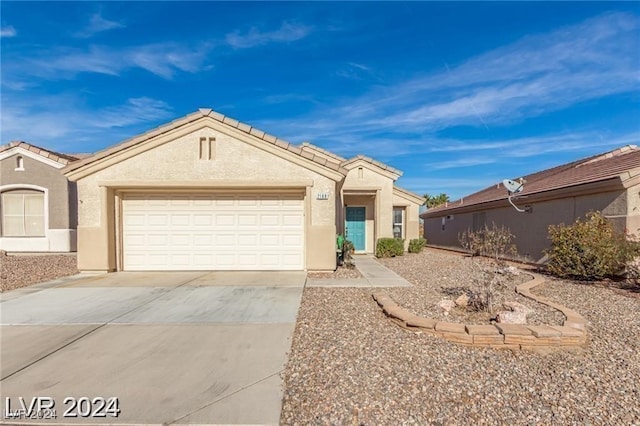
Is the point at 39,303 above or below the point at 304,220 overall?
below

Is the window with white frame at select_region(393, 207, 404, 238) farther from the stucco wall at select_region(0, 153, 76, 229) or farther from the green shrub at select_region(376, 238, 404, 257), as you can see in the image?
the stucco wall at select_region(0, 153, 76, 229)

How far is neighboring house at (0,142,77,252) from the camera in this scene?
573 inches

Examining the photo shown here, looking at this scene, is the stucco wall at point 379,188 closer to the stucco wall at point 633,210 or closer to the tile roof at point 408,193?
the tile roof at point 408,193

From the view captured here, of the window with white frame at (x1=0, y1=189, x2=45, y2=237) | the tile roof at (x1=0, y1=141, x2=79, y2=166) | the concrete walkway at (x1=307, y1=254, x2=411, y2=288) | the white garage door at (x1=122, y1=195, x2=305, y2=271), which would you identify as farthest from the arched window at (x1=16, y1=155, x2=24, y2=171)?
the concrete walkway at (x1=307, y1=254, x2=411, y2=288)

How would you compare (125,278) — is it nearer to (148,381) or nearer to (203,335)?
(203,335)

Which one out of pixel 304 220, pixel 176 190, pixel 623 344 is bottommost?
pixel 623 344

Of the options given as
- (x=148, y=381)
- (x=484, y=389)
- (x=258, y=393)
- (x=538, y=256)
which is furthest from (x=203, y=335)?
(x=538, y=256)

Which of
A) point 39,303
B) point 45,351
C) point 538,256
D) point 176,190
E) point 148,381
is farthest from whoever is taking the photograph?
point 538,256

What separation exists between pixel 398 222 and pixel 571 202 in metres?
8.90

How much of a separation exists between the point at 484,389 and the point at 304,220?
295 inches

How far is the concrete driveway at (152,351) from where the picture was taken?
3.13m


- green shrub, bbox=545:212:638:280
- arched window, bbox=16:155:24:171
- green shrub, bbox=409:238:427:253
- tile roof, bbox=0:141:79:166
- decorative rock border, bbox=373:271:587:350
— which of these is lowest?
green shrub, bbox=409:238:427:253

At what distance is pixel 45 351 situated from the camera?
4.28m

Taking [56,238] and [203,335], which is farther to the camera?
[56,238]
